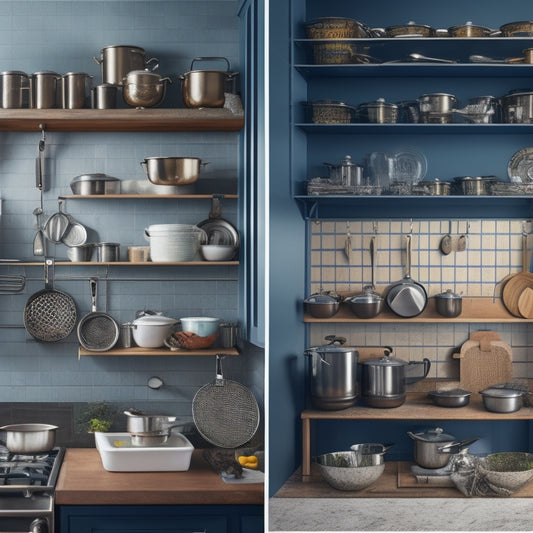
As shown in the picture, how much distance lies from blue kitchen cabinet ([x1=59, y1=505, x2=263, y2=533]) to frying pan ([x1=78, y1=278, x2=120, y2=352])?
0.87 meters

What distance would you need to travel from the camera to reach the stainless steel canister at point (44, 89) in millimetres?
3420

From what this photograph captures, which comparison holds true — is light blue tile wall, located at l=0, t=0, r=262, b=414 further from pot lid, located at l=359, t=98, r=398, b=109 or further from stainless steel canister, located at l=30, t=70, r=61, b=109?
pot lid, located at l=359, t=98, r=398, b=109

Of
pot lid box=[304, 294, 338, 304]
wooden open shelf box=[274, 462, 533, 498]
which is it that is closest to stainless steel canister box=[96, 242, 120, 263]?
pot lid box=[304, 294, 338, 304]

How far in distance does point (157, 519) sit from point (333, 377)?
1219mm

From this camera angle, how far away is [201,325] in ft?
11.3

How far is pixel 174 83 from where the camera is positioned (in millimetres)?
3621

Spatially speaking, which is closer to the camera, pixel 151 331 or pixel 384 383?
pixel 151 331

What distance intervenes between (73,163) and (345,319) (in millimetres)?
1571

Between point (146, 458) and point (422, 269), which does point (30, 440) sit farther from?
point (422, 269)

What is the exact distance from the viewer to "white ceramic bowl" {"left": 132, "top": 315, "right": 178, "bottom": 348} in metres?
3.44

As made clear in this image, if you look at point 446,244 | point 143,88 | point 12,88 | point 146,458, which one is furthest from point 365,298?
point 12,88

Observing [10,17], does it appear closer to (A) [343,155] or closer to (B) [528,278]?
(A) [343,155]

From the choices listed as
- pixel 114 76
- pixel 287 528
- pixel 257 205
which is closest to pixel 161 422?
pixel 287 528

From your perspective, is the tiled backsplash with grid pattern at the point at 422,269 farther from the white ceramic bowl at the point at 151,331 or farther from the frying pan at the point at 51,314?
the frying pan at the point at 51,314
